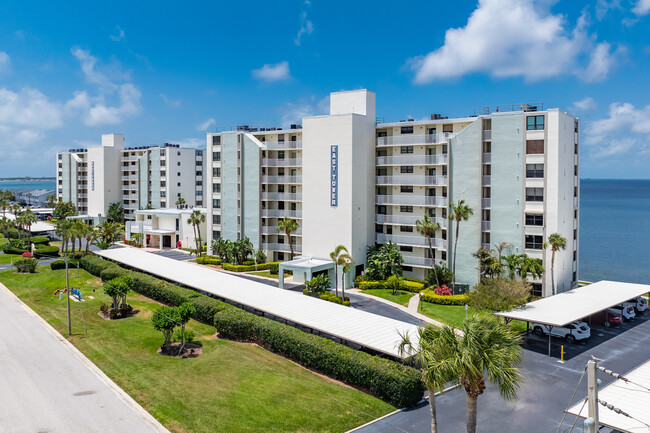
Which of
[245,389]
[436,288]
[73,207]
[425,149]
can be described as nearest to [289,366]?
[245,389]

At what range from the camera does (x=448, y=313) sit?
1992 inches

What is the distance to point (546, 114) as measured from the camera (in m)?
53.6

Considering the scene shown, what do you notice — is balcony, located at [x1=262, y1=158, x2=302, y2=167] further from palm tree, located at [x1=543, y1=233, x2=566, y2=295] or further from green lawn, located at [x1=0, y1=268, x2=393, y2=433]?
palm tree, located at [x1=543, y1=233, x2=566, y2=295]

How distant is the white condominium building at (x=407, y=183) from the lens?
54625 mm

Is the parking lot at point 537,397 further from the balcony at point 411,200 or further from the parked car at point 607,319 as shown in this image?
the balcony at point 411,200

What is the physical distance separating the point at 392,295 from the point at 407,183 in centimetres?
1512

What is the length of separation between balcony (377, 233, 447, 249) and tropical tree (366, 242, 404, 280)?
1.40 meters

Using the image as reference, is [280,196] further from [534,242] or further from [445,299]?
[534,242]

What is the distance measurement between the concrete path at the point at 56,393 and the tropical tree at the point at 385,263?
35.3 metres

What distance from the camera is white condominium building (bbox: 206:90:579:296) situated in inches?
2151

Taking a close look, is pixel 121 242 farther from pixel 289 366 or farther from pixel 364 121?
pixel 289 366

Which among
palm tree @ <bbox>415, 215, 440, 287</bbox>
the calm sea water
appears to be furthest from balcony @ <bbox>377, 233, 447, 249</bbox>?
the calm sea water

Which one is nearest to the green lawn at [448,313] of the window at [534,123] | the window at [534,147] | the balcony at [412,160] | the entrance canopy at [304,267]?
the entrance canopy at [304,267]

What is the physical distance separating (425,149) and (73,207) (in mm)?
103024
